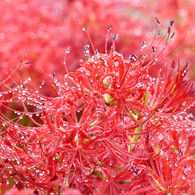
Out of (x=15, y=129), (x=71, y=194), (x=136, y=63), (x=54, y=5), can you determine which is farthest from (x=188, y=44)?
(x=71, y=194)

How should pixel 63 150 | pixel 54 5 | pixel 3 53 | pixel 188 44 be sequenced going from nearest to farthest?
pixel 63 150 → pixel 3 53 → pixel 188 44 → pixel 54 5

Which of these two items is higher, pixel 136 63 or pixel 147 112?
pixel 136 63

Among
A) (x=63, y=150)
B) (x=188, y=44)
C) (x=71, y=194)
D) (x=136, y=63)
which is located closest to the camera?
(x=71, y=194)

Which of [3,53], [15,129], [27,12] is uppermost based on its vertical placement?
[27,12]

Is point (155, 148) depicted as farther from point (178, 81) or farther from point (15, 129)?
point (15, 129)

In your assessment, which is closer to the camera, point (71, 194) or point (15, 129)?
point (71, 194)

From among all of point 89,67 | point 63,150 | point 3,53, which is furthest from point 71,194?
point 3,53
